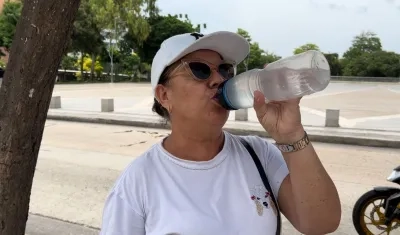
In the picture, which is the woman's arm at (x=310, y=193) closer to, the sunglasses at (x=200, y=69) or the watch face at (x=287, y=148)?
the watch face at (x=287, y=148)

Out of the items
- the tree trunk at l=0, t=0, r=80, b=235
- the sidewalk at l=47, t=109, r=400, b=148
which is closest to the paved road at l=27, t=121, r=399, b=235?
the sidewalk at l=47, t=109, r=400, b=148

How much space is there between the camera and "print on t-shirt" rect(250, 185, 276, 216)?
4.73 ft

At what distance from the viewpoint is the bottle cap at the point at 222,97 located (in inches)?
55.8

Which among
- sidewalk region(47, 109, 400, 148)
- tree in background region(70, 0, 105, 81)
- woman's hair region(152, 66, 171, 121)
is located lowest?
sidewalk region(47, 109, 400, 148)

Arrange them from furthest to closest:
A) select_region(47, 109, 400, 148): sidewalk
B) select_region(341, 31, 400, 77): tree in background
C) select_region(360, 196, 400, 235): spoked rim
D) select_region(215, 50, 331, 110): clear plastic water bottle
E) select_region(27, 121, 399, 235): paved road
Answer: select_region(341, 31, 400, 77): tree in background < select_region(47, 109, 400, 148): sidewalk < select_region(27, 121, 399, 235): paved road < select_region(360, 196, 400, 235): spoked rim < select_region(215, 50, 331, 110): clear plastic water bottle

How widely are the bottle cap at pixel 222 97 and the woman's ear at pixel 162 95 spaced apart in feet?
0.66

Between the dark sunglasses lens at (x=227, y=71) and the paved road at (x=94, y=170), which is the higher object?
the dark sunglasses lens at (x=227, y=71)

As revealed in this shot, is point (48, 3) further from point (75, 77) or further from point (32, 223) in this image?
point (75, 77)

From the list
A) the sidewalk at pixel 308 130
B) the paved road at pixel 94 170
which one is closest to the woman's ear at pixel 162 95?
the paved road at pixel 94 170

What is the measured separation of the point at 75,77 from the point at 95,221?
41270mm

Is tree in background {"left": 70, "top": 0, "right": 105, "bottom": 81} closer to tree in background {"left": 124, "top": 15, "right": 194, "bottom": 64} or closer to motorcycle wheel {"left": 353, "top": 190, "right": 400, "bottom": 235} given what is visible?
tree in background {"left": 124, "top": 15, "right": 194, "bottom": 64}

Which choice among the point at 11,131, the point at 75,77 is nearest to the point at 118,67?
the point at 75,77

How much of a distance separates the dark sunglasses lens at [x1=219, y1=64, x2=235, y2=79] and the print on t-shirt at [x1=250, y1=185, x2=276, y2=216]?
0.38 meters

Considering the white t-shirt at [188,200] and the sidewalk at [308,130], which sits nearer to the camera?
the white t-shirt at [188,200]
